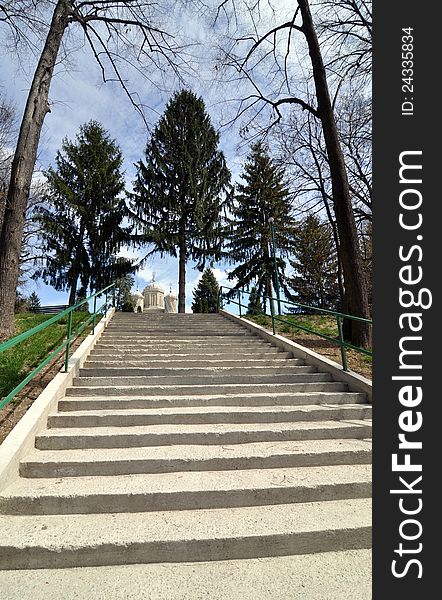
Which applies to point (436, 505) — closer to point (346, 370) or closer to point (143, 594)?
point (143, 594)

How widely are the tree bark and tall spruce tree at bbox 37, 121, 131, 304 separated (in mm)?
13725

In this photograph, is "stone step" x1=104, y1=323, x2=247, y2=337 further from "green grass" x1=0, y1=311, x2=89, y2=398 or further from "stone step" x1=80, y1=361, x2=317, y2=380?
"stone step" x1=80, y1=361, x2=317, y2=380

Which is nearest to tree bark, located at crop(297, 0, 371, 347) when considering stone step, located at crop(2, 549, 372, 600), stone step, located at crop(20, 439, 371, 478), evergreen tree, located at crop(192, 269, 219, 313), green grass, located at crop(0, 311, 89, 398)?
stone step, located at crop(20, 439, 371, 478)

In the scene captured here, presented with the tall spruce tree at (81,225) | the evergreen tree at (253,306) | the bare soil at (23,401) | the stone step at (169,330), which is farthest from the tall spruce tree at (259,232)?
the bare soil at (23,401)

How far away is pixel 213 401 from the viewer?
408 centimetres

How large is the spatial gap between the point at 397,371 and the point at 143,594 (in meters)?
2.15

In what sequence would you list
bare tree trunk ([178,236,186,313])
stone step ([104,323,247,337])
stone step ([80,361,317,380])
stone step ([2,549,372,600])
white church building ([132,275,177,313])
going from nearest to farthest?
1. stone step ([2,549,372,600])
2. stone step ([80,361,317,380])
3. stone step ([104,323,247,337])
4. bare tree trunk ([178,236,186,313])
5. white church building ([132,275,177,313])

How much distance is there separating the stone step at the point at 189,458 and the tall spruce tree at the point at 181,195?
15.0 m

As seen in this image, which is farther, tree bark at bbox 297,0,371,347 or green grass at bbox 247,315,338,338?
green grass at bbox 247,315,338,338

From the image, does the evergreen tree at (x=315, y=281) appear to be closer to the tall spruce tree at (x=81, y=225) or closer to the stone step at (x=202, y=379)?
the tall spruce tree at (x=81, y=225)

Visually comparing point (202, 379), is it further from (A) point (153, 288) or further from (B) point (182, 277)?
(A) point (153, 288)

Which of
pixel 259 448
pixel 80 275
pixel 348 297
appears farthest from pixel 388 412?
pixel 80 275

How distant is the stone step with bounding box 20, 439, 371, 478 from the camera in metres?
2.81

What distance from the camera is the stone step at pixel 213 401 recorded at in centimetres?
387
